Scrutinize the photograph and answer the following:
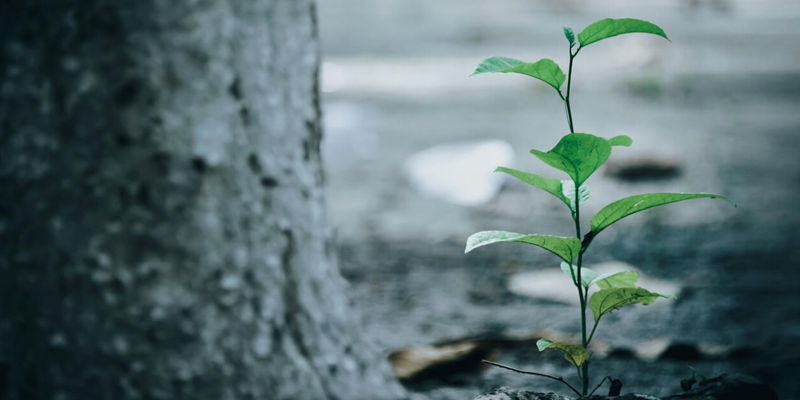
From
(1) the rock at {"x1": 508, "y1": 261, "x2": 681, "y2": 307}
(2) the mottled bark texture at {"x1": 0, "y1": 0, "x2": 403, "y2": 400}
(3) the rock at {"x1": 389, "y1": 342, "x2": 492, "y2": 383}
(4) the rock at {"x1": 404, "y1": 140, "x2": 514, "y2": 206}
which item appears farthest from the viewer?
A: (4) the rock at {"x1": 404, "y1": 140, "x2": 514, "y2": 206}

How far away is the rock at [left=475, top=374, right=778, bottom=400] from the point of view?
91 cm

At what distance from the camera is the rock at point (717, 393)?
913mm

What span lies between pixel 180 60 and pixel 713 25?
9.22m

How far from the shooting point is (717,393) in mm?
931

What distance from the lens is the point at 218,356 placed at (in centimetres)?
72

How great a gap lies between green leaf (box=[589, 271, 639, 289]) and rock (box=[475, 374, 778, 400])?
0.15 metres

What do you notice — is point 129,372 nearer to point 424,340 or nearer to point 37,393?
point 37,393

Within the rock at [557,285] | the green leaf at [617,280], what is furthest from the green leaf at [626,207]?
the rock at [557,285]

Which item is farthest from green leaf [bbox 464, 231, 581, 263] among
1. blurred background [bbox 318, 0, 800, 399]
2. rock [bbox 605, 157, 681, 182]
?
rock [bbox 605, 157, 681, 182]

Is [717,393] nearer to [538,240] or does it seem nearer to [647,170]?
[538,240]

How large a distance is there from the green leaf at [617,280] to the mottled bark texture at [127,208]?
480mm

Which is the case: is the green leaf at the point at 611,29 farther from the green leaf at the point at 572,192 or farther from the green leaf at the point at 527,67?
the green leaf at the point at 572,192

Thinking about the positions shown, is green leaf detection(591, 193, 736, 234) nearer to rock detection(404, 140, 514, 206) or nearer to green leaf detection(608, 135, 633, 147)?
green leaf detection(608, 135, 633, 147)

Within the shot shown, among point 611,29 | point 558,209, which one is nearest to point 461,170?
point 558,209
